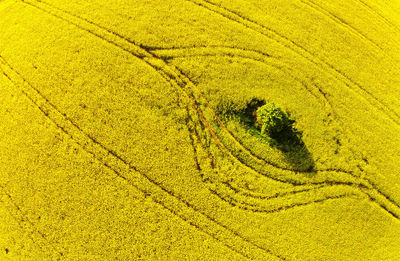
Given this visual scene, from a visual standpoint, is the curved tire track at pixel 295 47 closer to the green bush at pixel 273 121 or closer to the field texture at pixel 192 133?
the field texture at pixel 192 133

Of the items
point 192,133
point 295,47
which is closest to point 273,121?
point 192,133

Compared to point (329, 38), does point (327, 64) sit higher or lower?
lower

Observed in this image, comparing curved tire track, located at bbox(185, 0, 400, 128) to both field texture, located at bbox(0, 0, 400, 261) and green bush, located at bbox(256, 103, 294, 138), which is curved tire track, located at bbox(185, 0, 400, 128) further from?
green bush, located at bbox(256, 103, 294, 138)

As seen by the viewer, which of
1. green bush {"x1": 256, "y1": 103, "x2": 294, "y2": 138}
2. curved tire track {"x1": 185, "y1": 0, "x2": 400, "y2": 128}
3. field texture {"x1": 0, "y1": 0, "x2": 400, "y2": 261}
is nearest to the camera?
field texture {"x1": 0, "y1": 0, "x2": 400, "y2": 261}

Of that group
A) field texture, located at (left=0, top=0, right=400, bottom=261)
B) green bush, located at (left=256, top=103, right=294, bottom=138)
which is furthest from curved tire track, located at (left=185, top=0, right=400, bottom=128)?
green bush, located at (left=256, top=103, right=294, bottom=138)

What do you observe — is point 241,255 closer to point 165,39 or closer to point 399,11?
point 165,39

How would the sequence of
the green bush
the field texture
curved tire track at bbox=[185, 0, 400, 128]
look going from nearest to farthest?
the field texture → the green bush → curved tire track at bbox=[185, 0, 400, 128]

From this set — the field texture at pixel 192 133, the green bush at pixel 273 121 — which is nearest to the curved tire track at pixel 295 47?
the field texture at pixel 192 133

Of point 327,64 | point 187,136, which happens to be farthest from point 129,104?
point 327,64
